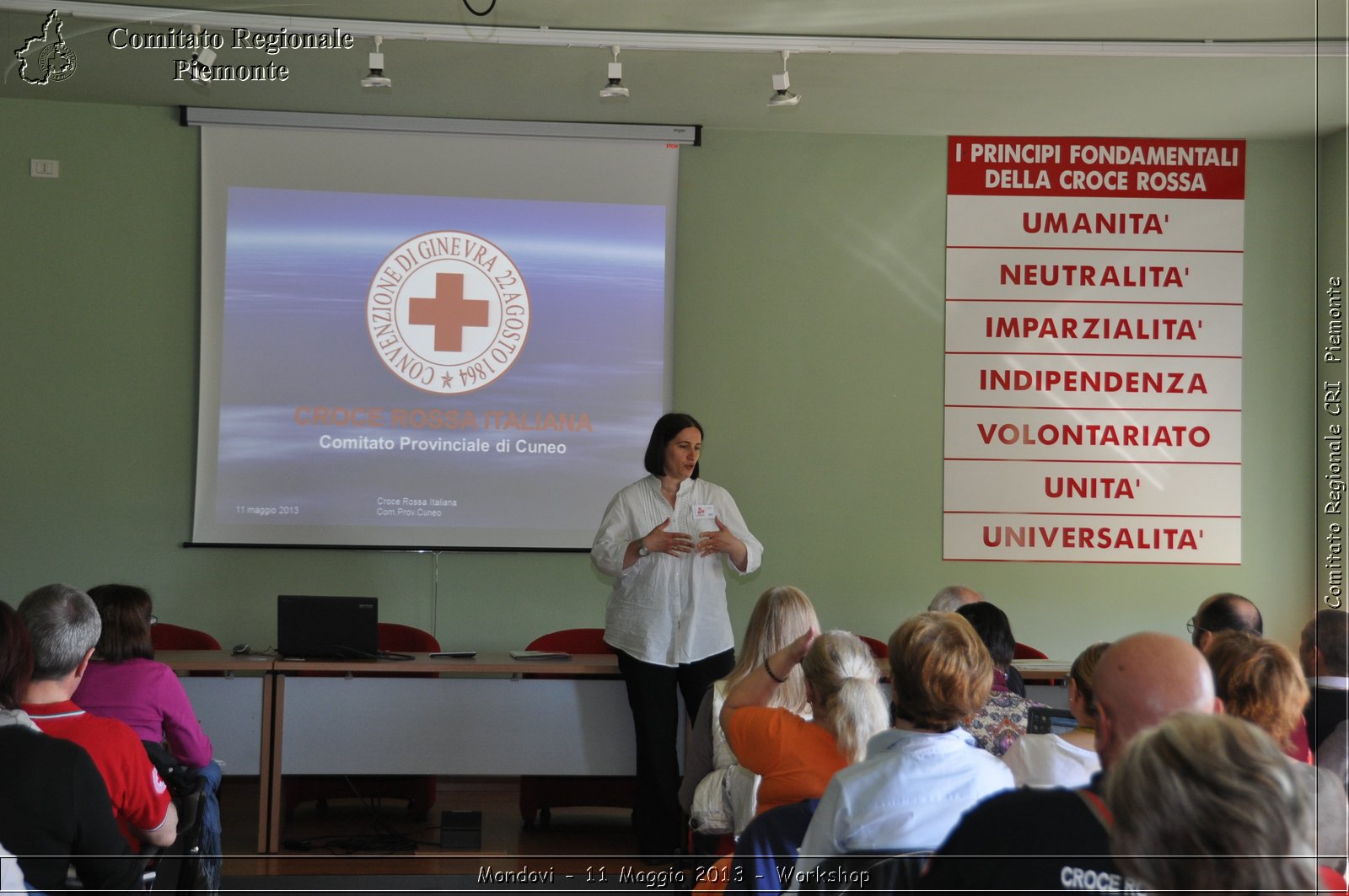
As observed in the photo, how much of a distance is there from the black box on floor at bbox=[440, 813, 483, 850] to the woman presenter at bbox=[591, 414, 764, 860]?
2.04 feet

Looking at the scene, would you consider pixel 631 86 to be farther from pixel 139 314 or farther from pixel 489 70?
pixel 139 314

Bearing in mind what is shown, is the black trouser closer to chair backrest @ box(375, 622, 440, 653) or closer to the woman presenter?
the woman presenter

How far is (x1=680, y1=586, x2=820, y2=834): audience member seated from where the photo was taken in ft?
9.79

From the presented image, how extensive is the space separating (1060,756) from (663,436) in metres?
2.46

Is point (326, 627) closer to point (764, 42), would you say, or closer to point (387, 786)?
point (387, 786)

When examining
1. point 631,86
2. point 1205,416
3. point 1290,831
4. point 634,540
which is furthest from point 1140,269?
point 1290,831

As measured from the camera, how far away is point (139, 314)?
578cm

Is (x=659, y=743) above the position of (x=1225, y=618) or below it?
below

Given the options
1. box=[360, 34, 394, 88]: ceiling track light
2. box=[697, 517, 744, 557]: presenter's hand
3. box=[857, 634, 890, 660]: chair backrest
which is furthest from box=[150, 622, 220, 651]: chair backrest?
box=[857, 634, 890, 660]: chair backrest

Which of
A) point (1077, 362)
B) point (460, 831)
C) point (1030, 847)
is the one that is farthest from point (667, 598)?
point (1030, 847)

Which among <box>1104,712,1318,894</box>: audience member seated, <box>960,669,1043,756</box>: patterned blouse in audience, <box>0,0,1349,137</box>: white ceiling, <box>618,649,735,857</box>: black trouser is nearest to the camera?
<box>1104,712,1318,894</box>: audience member seated

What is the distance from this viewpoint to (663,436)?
14.8 feet

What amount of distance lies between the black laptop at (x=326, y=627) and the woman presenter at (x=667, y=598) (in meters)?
0.92

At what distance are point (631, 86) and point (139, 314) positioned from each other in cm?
269
